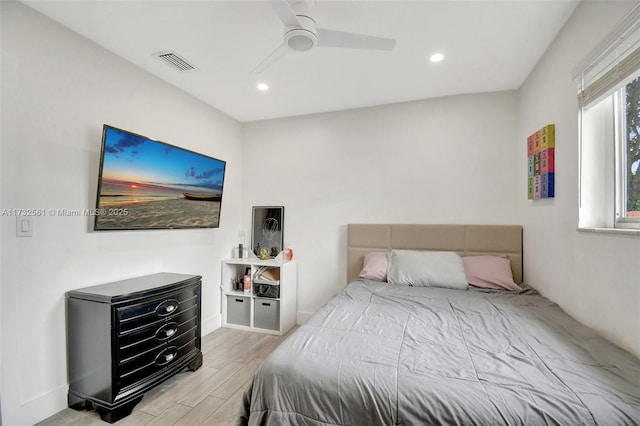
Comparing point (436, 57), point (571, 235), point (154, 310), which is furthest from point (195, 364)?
point (436, 57)

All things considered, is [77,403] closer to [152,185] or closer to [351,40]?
[152,185]

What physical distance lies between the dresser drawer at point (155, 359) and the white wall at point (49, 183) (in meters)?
0.47

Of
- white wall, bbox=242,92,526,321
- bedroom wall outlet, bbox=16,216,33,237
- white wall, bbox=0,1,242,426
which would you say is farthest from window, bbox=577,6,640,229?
bedroom wall outlet, bbox=16,216,33,237

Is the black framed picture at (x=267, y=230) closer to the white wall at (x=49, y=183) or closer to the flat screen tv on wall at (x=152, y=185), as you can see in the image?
the flat screen tv on wall at (x=152, y=185)

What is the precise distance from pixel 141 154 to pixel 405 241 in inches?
102

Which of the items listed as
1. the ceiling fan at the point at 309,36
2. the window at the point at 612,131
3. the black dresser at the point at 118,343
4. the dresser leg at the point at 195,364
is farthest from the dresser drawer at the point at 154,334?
the window at the point at 612,131

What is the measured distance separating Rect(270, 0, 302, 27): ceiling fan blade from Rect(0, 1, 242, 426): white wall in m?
1.60

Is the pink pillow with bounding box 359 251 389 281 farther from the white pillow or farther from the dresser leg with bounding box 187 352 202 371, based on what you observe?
the dresser leg with bounding box 187 352 202 371

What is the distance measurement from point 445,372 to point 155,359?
6.41ft

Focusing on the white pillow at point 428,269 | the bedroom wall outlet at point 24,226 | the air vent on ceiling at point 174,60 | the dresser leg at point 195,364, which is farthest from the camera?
the white pillow at point 428,269

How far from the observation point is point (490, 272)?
97.6 inches

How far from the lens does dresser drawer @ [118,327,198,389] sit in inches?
71.2

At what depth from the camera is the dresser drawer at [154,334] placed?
71.4 inches

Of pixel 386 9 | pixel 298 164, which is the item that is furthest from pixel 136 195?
pixel 386 9
